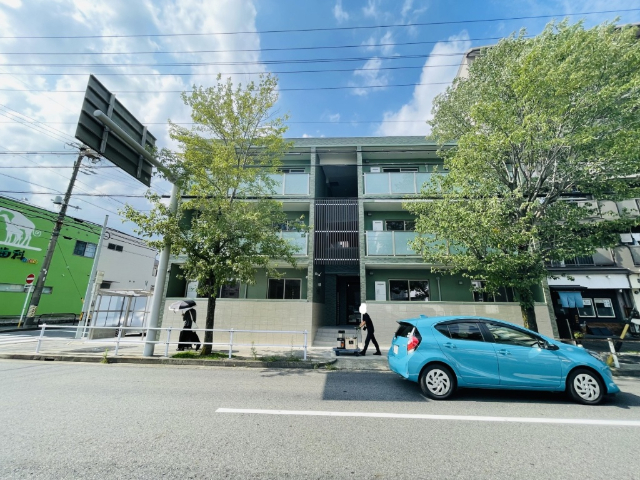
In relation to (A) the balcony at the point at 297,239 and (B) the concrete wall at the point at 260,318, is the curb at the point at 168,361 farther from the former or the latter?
(A) the balcony at the point at 297,239

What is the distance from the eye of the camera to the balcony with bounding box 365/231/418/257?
12.7 m

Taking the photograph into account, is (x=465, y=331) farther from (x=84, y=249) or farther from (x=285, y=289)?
(x=84, y=249)

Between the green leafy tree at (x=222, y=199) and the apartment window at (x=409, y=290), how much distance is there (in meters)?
6.56

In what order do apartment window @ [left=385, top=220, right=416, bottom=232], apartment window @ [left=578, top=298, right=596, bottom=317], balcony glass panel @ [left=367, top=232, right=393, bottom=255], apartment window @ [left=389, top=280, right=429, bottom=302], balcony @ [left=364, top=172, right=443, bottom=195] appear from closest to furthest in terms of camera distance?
balcony glass panel @ [left=367, top=232, right=393, bottom=255], apartment window @ [left=389, top=280, right=429, bottom=302], balcony @ [left=364, top=172, right=443, bottom=195], apartment window @ [left=578, top=298, right=596, bottom=317], apartment window @ [left=385, top=220, right=416, bottom=232]

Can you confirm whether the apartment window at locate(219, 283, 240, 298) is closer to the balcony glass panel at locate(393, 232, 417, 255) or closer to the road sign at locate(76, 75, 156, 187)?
the road sign at locate(76, 75, 156, 187)

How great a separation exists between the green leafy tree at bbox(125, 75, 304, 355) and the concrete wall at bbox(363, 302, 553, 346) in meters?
5.27

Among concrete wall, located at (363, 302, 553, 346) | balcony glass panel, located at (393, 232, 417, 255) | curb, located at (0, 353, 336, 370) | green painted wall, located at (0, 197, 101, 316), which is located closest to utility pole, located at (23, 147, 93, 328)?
green painted wall, located at (0, 197, 101, 316)

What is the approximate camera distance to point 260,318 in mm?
12180

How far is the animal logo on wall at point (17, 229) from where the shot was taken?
18312 mm

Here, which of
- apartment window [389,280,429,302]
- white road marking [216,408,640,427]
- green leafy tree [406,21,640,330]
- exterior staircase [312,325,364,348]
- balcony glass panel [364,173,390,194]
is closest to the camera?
white road marking [216,408,640,427]

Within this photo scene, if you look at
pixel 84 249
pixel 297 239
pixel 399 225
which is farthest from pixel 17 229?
pixel 399 225

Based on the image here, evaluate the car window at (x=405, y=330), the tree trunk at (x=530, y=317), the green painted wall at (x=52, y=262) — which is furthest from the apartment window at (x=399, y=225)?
the green painted wall at (x=52, y=262)

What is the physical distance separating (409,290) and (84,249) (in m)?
27.4

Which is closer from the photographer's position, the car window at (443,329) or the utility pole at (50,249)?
the car window at (443,329)
